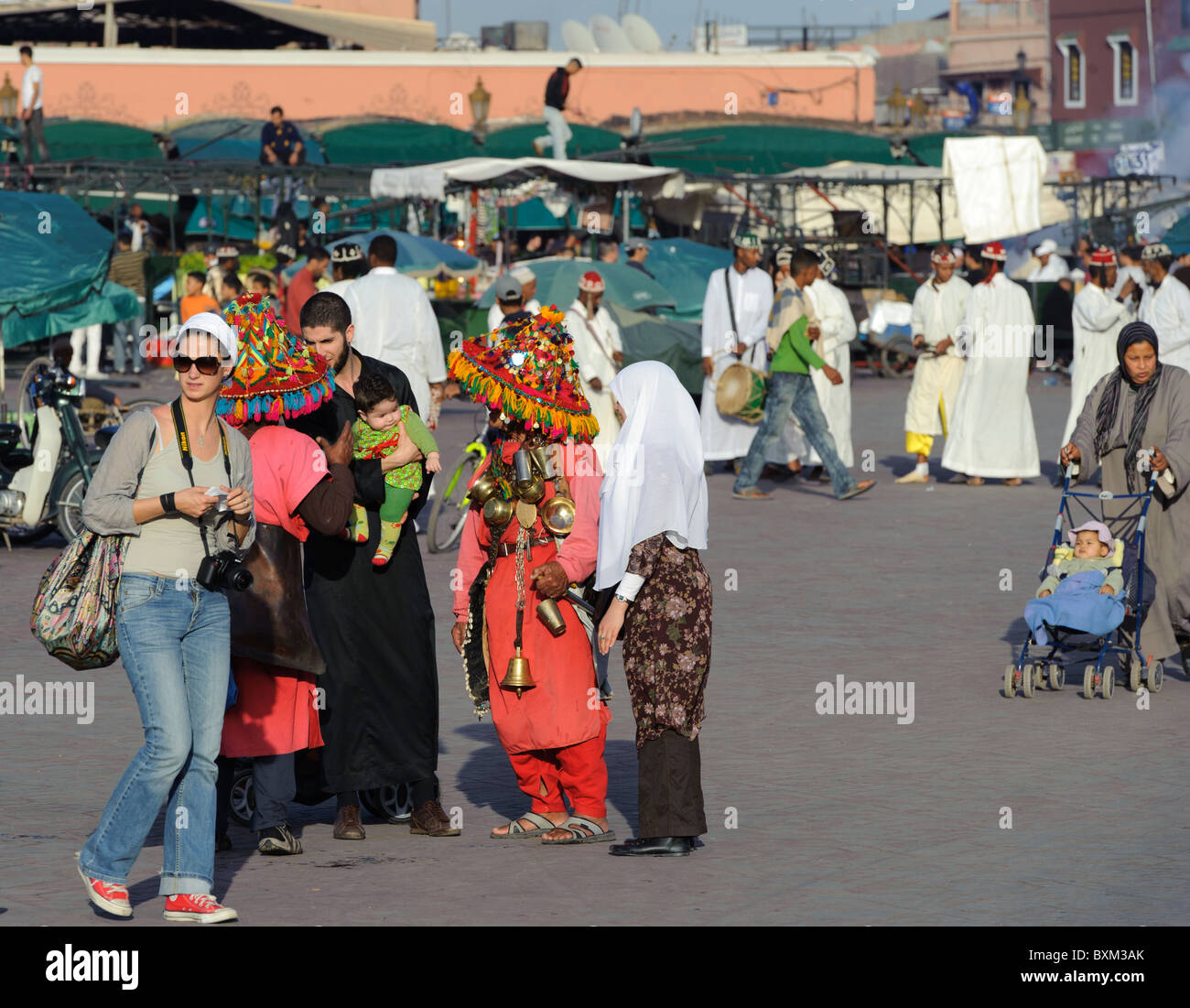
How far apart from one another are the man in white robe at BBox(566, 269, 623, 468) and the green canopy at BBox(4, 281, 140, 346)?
3792mm

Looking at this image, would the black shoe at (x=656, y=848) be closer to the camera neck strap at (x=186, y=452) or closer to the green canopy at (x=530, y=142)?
the camera neck strap at (x=186, y=452)

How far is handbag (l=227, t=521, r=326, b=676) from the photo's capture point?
5.72 meters

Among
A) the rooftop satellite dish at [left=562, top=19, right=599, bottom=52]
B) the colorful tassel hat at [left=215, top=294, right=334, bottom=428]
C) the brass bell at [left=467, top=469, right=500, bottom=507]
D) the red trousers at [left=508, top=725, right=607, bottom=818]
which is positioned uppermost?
the rooftop satellite dish at [left=562, top=19, right=599, bottom=52]

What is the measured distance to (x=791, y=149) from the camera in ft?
111

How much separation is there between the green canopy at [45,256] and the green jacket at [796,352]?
524cm

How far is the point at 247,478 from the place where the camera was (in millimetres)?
5395

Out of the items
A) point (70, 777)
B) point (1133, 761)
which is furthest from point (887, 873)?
point (70, 777)

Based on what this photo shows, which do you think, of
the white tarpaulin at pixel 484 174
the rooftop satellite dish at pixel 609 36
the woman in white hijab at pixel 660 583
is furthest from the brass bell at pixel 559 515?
the rooftop satellite dish at pixel 609 36

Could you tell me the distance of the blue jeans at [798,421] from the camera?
49.8 ft

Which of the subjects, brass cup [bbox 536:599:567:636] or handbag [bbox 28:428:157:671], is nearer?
handbag [bbox 28:428:157:671]

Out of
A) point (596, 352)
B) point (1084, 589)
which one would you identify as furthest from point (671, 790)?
point (596, 352)

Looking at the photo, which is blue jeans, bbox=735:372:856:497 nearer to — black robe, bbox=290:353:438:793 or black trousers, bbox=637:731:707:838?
black robe, bbox=290:353:438:793

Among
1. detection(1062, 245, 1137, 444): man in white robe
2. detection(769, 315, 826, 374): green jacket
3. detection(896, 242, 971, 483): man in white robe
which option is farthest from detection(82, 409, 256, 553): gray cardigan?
detection(1062, 245, 1137, 444): man in white robe

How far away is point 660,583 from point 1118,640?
3722 millimetres
